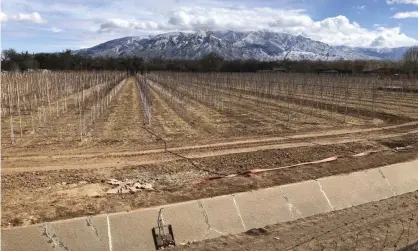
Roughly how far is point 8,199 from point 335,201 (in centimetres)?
598

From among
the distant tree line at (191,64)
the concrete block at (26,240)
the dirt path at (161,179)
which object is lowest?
the concrete block at (26,240)

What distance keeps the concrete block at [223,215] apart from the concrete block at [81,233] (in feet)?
5.64

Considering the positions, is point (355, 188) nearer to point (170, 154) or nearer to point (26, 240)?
point (170, 154)

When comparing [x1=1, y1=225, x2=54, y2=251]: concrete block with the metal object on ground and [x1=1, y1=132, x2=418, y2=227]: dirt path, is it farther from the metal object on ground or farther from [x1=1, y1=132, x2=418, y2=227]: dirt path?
the metal object on ground

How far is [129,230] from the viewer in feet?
20.6

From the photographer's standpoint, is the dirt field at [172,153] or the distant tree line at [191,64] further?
the distant tree line at [191,64]

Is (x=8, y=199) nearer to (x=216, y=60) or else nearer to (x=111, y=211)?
(x=111, y=211)

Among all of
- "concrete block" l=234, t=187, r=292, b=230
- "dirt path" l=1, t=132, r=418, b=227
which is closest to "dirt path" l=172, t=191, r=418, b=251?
"concrete block" l=234, t=187, r=292, b=230

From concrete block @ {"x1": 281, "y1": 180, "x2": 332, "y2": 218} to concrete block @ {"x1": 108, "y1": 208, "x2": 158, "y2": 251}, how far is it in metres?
2.66

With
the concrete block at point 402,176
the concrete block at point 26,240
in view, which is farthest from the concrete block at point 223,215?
the concrete block at point 402,176

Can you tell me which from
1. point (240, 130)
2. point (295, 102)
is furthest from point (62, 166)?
point (295, 102)

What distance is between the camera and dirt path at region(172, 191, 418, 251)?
5.98 meters

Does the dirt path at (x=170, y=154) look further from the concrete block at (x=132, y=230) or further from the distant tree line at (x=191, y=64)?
the distant tree line at (x=191, y=64)

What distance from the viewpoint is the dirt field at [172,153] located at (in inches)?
290
